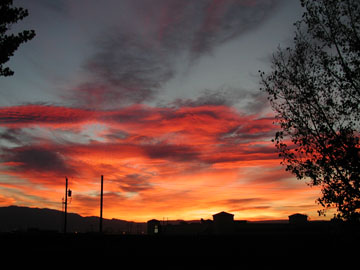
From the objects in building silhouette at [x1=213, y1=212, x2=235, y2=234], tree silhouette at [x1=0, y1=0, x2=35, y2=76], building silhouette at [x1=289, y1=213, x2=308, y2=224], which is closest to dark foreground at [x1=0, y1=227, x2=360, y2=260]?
tree silhouette at [x1=0, y1=0, x2=35, y2=76]

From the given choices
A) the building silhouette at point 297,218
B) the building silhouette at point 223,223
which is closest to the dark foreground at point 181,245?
the building silhouette at point 223,223

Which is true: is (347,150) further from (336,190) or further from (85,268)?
(85,268)

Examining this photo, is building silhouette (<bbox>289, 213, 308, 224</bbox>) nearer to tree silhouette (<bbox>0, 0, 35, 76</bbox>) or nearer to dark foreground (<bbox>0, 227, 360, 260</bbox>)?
dark foreground (<bbox>0, 227, 360, 260</bbox>)

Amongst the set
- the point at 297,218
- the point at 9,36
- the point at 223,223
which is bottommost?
the point at 223,223

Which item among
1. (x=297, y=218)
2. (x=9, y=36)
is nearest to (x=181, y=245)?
(x=9, y=36)

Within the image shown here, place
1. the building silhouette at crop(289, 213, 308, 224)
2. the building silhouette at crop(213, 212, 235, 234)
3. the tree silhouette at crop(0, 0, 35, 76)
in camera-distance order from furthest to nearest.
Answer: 1. the building silhouette at crop(289, 213, 308, 224)
2. the building silhouette at crop(213, 212, 235, 234)
3. the tree silhouette at crop(0, 0, 35, 76)

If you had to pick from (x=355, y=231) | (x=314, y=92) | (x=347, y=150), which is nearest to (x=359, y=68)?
(x=314, y=92)

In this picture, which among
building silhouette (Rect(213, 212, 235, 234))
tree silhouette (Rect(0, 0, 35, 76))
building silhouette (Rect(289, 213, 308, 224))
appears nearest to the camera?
tree silhouette (Rect(0, 0, 35, 76))

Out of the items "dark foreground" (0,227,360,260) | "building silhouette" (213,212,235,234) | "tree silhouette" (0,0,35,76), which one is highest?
"tree silhouette" (0,0,35,76)

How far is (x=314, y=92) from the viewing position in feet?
63.3

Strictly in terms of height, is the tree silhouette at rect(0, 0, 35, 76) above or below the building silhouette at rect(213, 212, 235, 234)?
above

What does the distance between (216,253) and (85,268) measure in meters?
10.1

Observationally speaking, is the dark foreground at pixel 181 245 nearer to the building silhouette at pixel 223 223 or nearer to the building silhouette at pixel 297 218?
the building silhouette at pixel 223 223

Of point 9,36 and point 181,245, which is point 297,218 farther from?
point 9,36
